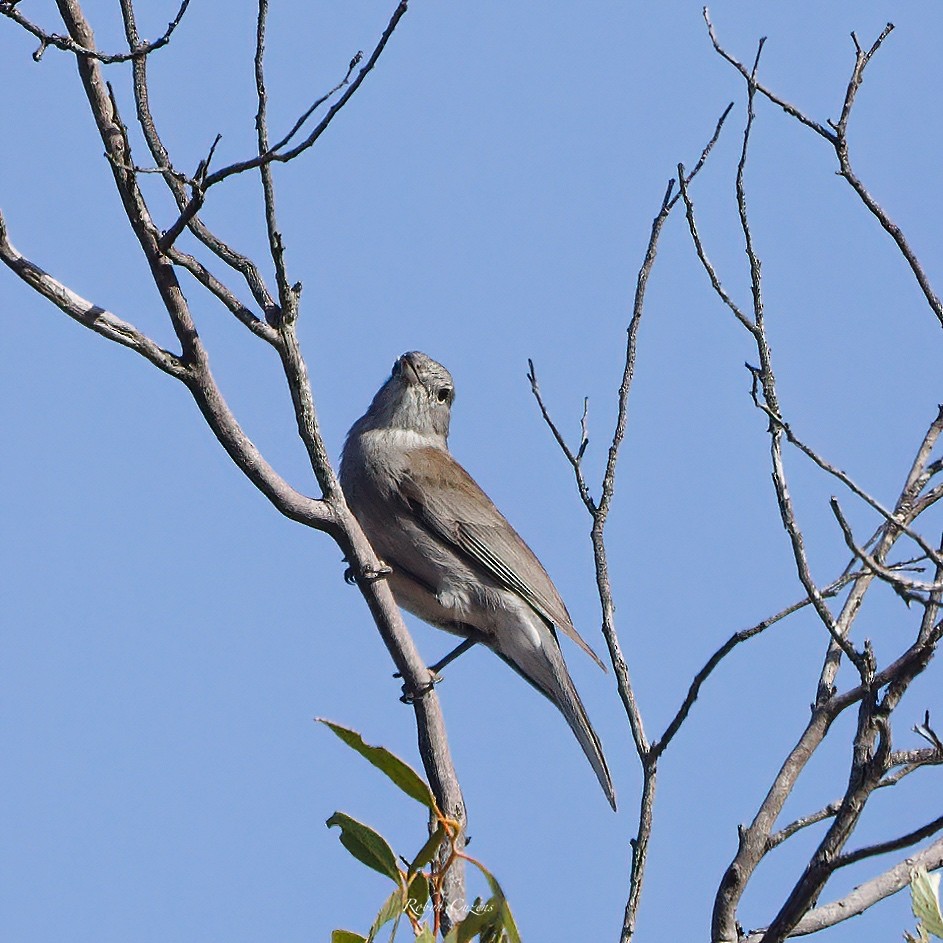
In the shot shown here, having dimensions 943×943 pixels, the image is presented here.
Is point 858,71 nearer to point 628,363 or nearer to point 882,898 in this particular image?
point 628,363

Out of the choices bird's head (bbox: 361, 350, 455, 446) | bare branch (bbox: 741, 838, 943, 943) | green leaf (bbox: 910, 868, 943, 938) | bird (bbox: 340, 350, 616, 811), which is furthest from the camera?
bird's head (bbox: 361, 350, 455, 446)

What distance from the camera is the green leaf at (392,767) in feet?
10.2

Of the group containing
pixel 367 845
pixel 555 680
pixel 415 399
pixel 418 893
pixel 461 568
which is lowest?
pixel 418 893

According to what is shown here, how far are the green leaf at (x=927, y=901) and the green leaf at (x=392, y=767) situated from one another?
1093mm

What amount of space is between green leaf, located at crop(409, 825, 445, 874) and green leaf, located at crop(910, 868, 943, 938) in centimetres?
104

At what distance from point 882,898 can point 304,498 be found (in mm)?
1897

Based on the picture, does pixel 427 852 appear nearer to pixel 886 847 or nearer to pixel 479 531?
pixel 886 847

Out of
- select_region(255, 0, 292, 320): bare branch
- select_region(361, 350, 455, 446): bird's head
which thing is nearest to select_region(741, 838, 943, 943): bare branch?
select_region(255, 0, 292, 320): bare branch

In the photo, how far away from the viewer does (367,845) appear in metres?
3.06

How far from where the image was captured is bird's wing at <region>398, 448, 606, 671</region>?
6.18 meters

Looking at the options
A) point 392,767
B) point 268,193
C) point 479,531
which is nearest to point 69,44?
point 268,193

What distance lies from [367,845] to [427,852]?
15cm

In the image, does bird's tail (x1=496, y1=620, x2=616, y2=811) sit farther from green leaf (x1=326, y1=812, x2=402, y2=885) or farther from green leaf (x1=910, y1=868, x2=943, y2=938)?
green leaf (x1=910, y1=868, x2=943, y2=938)

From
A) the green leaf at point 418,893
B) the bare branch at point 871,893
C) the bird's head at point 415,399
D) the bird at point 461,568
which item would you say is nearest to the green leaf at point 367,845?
the green leaf at point 418,893
